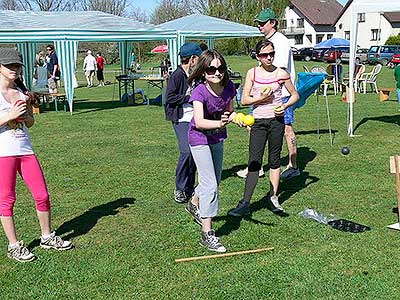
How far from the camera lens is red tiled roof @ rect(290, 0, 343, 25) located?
68688 mm

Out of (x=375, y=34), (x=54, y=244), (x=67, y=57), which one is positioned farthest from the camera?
(x=375, y=34)

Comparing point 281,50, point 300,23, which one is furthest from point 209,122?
point 300,23

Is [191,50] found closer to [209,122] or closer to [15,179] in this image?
[209,122]

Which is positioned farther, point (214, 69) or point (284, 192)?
point (284, 192)

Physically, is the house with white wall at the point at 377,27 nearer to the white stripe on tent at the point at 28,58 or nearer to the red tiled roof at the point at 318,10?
the red tiled roof at the point at 318,10

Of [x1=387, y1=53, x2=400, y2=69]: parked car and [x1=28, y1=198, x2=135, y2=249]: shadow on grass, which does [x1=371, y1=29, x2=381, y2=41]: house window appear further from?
[x1=28, y1=198, x2=135, y2=249]: shadow on grass

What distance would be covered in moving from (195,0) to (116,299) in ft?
183

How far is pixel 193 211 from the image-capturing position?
18.1 feet

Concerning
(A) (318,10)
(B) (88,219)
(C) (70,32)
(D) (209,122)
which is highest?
(A) (318,10)

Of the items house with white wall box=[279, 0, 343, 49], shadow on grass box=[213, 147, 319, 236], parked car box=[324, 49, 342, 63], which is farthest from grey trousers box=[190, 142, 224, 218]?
house with white wall box=[279, 0, 343, 49]

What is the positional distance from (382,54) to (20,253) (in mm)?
35898

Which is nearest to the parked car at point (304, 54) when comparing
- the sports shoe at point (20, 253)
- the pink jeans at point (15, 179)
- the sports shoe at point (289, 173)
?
the sports shoe at point (289, 173)

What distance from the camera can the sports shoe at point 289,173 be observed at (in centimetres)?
696

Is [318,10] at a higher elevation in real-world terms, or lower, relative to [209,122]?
higher
